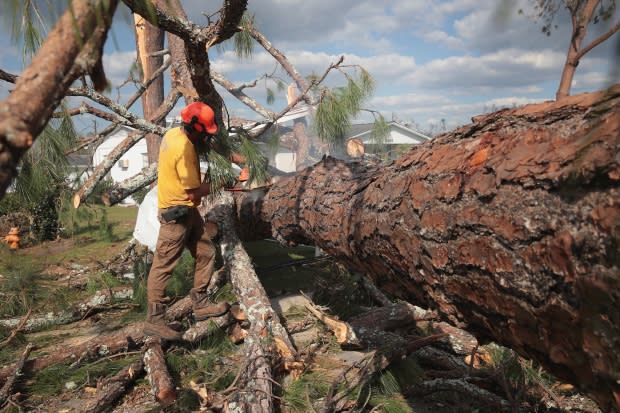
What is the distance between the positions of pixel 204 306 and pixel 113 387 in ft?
3.45

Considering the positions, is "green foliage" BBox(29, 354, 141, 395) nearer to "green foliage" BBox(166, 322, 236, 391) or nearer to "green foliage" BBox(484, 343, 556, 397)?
"green foliage" BBox(166, 322, 236, 391)

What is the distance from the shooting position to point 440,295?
1.65m

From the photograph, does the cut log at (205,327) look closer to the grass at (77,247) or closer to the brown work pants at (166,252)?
the brown work pants at (166,252)

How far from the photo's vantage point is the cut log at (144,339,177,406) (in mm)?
2576

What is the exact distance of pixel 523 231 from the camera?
117 centimetres

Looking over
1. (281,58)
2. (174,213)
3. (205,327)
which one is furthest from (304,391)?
(281,58)

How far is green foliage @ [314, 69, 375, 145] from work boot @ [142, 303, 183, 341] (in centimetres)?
276

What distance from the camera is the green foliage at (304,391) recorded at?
255 centimetres

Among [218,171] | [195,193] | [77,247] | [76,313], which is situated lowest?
[77,247]

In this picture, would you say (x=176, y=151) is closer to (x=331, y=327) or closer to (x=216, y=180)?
(x=216, y=180)

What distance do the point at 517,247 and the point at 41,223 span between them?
10326mm

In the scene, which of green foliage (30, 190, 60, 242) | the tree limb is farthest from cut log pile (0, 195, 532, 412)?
green foliage (30, 190, 60, 242)

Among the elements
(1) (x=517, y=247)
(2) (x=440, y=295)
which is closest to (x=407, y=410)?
(2) (x=440, y=295)

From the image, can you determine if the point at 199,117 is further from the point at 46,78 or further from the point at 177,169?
the point at 46,78
